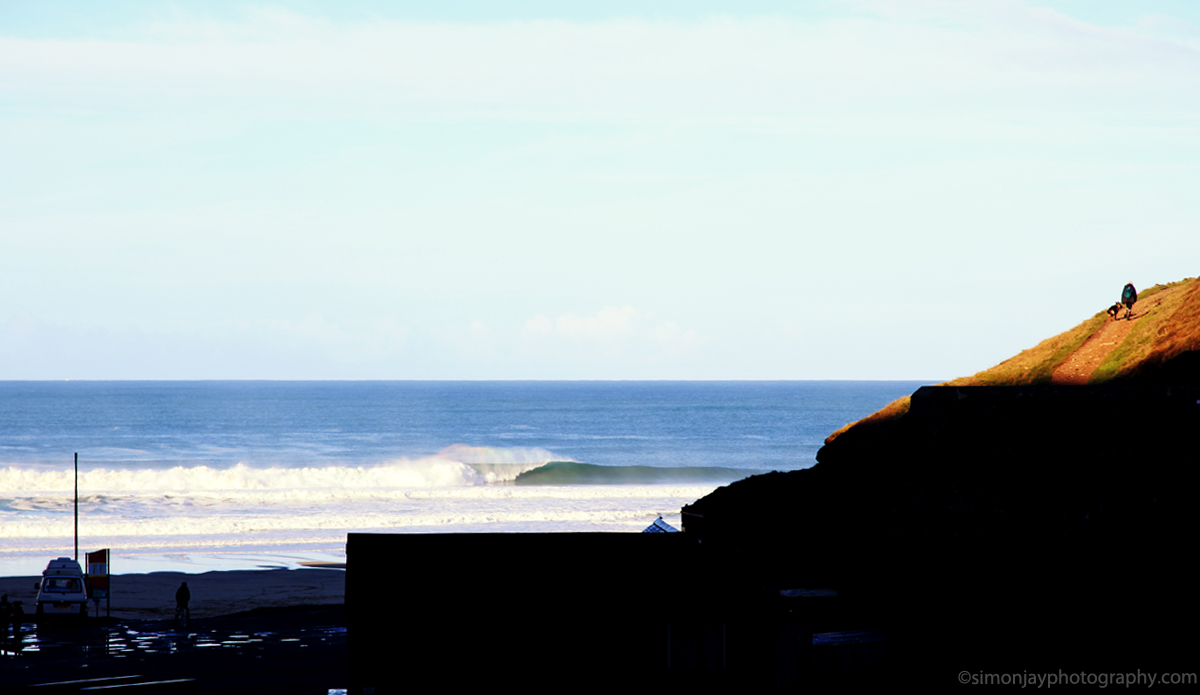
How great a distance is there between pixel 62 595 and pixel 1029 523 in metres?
27.6

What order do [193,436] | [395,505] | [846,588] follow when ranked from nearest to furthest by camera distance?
[846,588] < [395,505] < [193,436]

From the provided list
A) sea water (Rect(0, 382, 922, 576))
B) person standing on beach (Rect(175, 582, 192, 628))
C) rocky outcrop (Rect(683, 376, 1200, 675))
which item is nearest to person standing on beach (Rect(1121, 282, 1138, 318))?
rocky outcrop (Rect(683, 376, 1200, 675))

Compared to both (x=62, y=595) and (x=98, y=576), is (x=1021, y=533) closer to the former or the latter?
(x=62, y=595)

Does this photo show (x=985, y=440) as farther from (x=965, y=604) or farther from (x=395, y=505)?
(x=395, y=505)

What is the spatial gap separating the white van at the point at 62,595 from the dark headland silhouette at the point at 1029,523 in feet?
61.3

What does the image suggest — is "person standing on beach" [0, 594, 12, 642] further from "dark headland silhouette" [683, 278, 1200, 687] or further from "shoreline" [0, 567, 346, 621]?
"dark headland silhouette" [683, 278, 1200, 687]

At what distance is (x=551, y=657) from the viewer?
19.2 m

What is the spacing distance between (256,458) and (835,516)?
76.7 metres

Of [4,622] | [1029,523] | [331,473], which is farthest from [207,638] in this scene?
[331,473]

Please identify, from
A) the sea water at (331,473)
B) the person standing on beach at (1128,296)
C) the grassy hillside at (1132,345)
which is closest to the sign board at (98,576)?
the sea water at (331,473)

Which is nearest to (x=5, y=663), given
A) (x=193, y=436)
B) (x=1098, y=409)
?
(x=1098, y=409)

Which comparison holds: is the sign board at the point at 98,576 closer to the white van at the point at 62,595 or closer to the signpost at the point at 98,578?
the signpost at the point at 98,578

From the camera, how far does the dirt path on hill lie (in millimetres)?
34125

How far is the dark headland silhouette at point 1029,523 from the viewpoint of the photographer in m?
20.7
